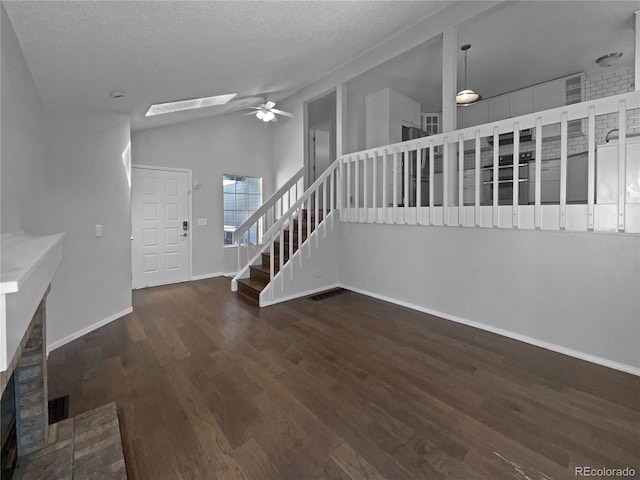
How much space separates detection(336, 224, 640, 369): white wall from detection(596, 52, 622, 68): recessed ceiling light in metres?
3.80

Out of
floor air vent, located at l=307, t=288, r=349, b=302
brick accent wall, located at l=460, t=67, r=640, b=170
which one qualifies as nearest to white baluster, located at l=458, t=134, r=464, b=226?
floor air vent, located at l=307, t=288, r=349, b=302

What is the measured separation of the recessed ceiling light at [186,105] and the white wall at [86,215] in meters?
0.60

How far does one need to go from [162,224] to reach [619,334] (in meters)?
6.13

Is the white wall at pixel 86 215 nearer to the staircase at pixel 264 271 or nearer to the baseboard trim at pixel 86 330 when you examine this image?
the baseboard trim at pixel 86 330

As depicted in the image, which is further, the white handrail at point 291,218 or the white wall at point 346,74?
the white handrail at point 291,218

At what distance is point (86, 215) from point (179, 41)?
85.2 inches

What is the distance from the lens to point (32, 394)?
1.53 meters

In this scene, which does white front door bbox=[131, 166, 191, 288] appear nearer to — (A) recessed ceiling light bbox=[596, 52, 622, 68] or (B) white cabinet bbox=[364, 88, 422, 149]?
(B) white cabinet bbox=[364, 88, 422, 149]

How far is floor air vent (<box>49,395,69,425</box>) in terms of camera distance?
1831 millimetres

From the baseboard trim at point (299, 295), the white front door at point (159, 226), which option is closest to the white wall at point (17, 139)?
the baseboard trim at point (299, 295)

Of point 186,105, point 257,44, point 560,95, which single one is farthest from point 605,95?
point 186,105

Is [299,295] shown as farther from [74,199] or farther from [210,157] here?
[210,157]

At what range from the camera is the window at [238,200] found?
605cm

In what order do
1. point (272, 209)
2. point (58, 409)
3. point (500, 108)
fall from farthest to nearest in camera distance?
point (272, 209), point (500, 108), point (58, 409)
